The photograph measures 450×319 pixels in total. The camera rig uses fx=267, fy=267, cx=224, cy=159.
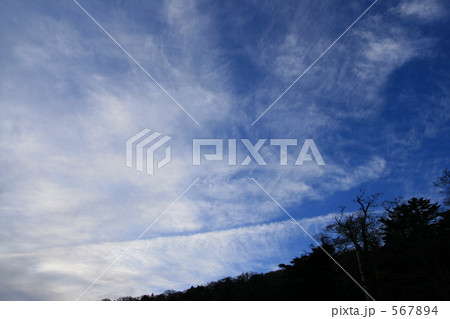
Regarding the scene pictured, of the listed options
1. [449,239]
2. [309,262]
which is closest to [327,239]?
[309,262]

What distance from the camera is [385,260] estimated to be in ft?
85.9

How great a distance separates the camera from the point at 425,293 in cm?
2159

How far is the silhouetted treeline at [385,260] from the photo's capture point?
20.2 m

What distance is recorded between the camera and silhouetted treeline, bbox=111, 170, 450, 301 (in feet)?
66.4
